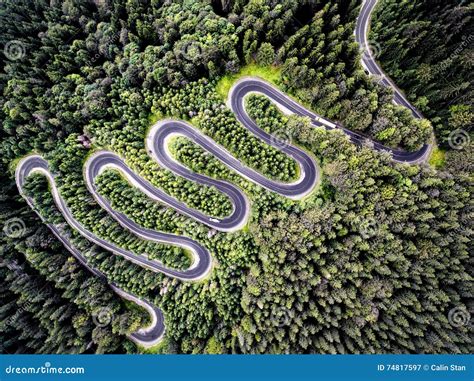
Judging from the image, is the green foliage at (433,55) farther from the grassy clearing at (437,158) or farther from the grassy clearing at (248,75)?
the grassy clearing at (248,75)

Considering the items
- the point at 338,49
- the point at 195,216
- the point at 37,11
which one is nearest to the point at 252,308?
the point at 195,216

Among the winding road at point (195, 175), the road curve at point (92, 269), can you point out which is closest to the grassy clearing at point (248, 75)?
the winding road at point (195, 175)

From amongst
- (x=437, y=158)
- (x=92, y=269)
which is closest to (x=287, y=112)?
(x=437, y=158)

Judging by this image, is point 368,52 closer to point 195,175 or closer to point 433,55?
point 433,55

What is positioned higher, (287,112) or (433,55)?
(433,55)

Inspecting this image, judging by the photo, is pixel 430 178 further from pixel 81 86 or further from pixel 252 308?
pixel 81 86

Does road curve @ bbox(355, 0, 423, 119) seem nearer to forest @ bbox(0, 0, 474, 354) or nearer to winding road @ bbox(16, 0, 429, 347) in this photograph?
winding road @ bbox(16, 0, 429, 347)
